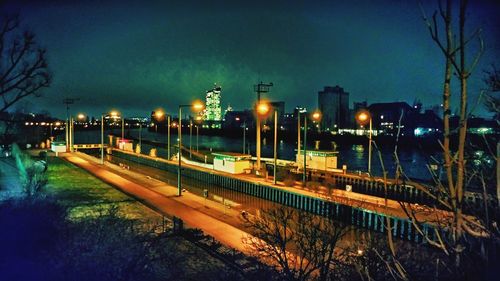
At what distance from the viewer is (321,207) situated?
2661 centimetres

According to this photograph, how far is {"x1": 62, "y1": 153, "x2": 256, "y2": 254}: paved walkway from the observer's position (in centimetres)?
1825

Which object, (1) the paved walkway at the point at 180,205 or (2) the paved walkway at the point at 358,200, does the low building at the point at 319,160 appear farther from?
(1) the paved walkway at the point at 180,205

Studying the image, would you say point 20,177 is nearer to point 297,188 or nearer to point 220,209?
point 220,209

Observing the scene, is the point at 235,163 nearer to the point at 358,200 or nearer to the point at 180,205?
the point at 180,205

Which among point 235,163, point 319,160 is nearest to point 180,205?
point 235,163

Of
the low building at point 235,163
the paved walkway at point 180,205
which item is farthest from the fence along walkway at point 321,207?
the paved walkway at point 180,205

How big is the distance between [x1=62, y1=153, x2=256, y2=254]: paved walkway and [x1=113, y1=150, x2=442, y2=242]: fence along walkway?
6.25 m

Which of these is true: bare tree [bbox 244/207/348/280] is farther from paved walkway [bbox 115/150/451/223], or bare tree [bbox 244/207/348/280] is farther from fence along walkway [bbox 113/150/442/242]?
paved walkway [bbox 115/150/451/223]

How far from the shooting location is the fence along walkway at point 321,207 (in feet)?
68.7

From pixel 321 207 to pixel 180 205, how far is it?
33.9 ft

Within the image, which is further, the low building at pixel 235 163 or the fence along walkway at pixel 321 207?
the low building at pixel 235 163

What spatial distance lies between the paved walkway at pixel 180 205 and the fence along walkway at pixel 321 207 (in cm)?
625

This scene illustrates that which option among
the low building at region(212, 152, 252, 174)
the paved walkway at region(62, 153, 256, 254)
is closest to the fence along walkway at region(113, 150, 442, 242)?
the low building at region(212, 152, 252, 174)

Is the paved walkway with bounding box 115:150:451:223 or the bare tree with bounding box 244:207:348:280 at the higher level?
the bare tree with bounding box 244:207:348:280
